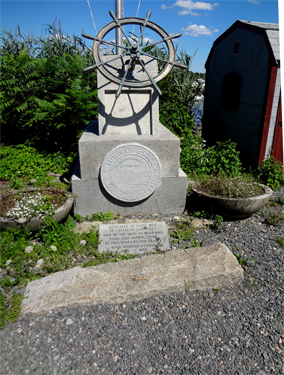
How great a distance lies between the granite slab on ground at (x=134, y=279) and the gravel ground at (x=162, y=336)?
0.27 ft

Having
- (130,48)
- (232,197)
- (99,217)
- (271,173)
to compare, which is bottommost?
(99,217)

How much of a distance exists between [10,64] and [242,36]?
17.0ft

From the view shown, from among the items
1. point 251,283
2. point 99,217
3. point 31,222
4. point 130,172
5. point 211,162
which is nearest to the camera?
point 251,283

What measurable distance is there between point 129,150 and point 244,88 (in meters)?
3.81

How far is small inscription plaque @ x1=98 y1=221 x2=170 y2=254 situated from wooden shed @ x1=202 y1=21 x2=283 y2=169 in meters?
3.37

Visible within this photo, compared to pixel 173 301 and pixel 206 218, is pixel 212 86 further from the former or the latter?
pixel 173 301

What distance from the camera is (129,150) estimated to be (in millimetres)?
4043

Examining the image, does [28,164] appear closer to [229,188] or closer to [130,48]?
[130,48]

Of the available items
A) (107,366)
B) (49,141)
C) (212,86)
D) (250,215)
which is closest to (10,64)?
(49,141)

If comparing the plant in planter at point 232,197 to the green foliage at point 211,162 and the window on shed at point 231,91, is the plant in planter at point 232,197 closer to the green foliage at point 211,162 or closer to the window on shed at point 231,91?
the green foliage at point 211,162

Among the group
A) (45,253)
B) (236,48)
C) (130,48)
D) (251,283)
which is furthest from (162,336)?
(236,48)

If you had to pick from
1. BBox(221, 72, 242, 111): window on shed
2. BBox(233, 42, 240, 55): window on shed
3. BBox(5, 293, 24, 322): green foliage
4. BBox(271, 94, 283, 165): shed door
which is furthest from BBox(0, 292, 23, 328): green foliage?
BBox(233, 42, 240, 55): window on shed

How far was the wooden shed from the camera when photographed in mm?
5668

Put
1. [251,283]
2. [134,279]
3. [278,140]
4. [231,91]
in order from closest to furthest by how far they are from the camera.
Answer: [134,279] < [251,283] < [278,140] < [231,91]
